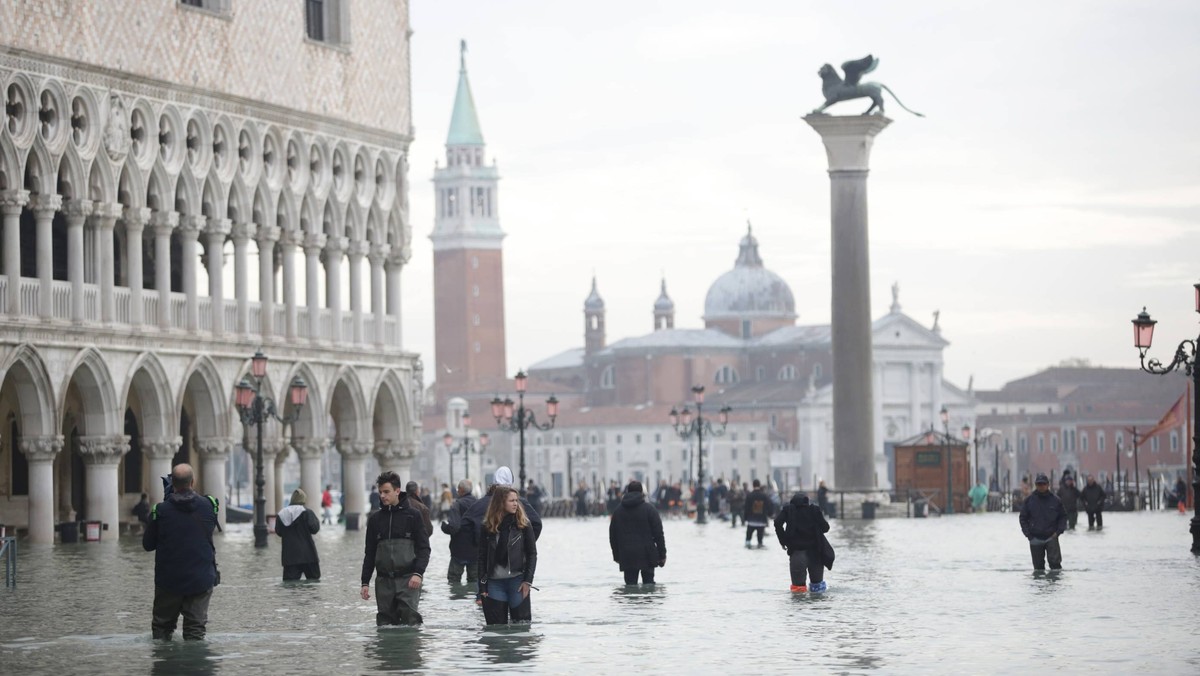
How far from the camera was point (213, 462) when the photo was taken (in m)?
47.6

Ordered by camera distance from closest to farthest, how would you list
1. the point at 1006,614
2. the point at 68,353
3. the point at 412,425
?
the point at 1006,614, the point at 68,353, the point at 412,425

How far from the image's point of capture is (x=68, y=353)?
42.7 meters

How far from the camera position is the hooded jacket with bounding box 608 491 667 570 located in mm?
23781

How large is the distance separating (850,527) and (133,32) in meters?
15.3

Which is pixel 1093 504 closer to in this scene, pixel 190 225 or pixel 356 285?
pixel 356 285

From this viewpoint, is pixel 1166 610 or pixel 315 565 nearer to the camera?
pixel 1166 610

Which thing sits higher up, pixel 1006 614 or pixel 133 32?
pixel 133 32

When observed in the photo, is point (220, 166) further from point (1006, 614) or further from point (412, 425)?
point (1006, 614)

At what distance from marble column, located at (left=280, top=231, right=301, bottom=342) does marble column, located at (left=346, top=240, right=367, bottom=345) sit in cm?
220

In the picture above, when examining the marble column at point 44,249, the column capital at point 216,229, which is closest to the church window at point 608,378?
the column capital at point 216,229

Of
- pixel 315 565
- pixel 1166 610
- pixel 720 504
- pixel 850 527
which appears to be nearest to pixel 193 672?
pixel 1166 610

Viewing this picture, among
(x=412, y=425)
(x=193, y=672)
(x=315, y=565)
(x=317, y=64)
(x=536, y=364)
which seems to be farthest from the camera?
(x=536, y=364)

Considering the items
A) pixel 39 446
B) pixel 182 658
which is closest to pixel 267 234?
pixel 39 446

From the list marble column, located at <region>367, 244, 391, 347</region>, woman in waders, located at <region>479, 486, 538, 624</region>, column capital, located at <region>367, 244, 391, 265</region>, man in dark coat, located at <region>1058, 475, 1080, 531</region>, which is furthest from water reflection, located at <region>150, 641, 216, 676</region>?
marble column, located at <region>367, 244, 391, 347</region>
